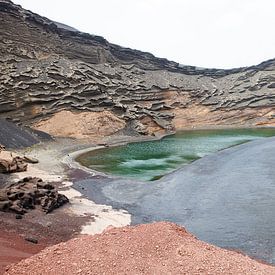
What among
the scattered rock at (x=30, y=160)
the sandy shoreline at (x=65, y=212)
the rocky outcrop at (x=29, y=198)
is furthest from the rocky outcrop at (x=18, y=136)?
the rocky outcrop at (x=29, y=198)

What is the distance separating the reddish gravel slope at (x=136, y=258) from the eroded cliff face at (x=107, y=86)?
52.0 metres

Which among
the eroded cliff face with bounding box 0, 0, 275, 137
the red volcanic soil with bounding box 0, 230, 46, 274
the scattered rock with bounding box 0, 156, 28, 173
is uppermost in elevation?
the eroded cliff face with bounding box 0, 0, 275, 137

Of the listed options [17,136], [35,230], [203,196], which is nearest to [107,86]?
[17,136]

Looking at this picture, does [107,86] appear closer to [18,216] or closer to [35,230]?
[18,216]

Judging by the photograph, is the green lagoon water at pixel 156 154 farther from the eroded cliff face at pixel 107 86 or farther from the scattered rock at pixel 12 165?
the eroded cliff face at pixel 107 86

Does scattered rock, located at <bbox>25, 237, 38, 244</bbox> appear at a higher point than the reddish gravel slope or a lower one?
lower

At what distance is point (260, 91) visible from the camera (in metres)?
96.1

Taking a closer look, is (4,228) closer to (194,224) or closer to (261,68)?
(194,224)

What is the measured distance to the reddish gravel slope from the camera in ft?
33.3

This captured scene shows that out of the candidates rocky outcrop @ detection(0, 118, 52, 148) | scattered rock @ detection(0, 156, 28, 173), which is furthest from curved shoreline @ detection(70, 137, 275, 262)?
rocky outcrop @ detection(0, 118, 52, 148)

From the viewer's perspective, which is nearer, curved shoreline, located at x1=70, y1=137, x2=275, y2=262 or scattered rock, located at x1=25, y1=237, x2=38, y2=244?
scattered rock, located at x1=25, y1=237, x2=38, y2=244

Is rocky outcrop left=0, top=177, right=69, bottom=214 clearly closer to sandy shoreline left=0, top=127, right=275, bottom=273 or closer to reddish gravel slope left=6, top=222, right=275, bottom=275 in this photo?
sandy shoreline left=0, top=127, right=275, bottom=273

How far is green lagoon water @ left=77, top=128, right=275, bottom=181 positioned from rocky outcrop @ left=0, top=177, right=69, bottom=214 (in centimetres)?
1160

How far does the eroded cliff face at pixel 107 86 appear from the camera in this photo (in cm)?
6600
